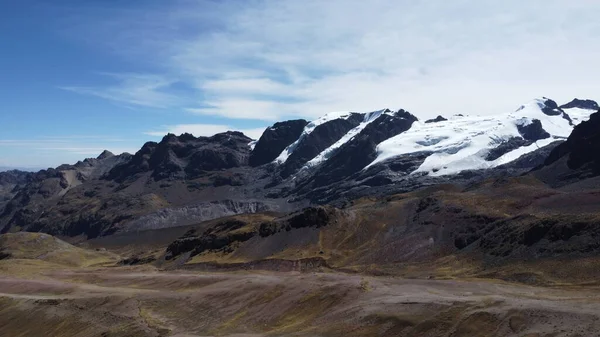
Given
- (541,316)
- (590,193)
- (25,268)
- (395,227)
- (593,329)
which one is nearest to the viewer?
(593,329)

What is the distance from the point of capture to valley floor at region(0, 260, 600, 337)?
64.4 metres

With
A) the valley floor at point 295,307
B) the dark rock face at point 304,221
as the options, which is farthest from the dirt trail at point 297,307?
the dark rock face at point 304,221

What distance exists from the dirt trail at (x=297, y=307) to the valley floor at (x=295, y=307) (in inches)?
7.1

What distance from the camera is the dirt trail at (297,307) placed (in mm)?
64312

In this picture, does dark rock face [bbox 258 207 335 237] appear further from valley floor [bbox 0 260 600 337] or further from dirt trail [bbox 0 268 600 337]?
valley floor [bbox 0 260 600 337]

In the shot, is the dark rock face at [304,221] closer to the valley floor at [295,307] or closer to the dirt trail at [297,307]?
the dirt trail at [297,307]

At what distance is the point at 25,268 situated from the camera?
195m

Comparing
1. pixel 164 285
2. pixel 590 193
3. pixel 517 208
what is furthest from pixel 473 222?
pixel 164 285

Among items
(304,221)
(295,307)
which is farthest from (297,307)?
(304,221)

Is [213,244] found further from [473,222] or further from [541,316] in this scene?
[541,316]

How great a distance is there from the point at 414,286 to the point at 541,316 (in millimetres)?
29896

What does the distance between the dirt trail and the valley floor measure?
0.59 feet

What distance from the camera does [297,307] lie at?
9125 centimetres

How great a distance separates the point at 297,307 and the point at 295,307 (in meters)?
0.42
